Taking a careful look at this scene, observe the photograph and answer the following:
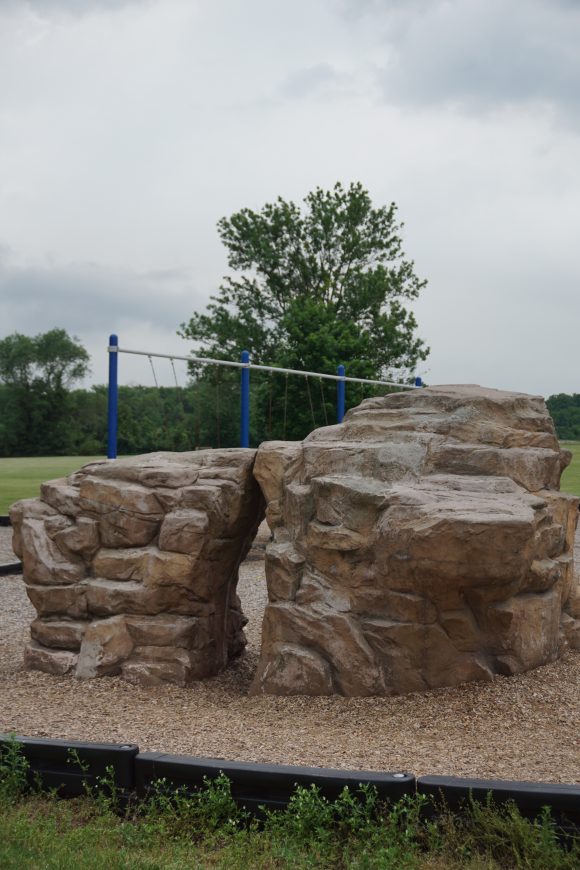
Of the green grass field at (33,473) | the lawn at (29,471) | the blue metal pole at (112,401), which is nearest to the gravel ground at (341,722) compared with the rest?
the blue metal pole at (112,401)

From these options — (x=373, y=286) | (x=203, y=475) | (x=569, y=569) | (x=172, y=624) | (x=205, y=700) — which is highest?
(x=373, y=286)

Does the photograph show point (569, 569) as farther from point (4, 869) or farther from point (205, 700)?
point (4, 869)

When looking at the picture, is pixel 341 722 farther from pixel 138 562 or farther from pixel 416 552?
pixel 138 562

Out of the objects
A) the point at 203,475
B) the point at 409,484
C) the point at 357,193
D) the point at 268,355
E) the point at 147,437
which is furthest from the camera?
the point at 357,193

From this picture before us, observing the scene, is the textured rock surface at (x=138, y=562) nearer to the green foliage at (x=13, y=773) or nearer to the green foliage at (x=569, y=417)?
the green foliage at (x=13, y=773)

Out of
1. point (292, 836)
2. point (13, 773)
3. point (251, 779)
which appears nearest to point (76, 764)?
point (13, 773)

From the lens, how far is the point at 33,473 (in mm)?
19984

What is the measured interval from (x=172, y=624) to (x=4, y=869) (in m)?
2.59

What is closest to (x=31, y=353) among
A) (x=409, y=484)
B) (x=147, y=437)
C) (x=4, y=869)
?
(x=147, y=437)

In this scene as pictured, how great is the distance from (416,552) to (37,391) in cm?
1398

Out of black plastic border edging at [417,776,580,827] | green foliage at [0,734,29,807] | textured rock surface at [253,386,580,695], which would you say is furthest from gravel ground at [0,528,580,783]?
green foliage at [0,734,29,807]

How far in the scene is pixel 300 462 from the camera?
566 cm

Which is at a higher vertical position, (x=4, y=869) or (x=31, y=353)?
(x=31, y=353)

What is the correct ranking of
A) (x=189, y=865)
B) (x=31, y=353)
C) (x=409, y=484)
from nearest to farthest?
(x=189, y=865), (x=409, y=484), (x=31, y=353)
